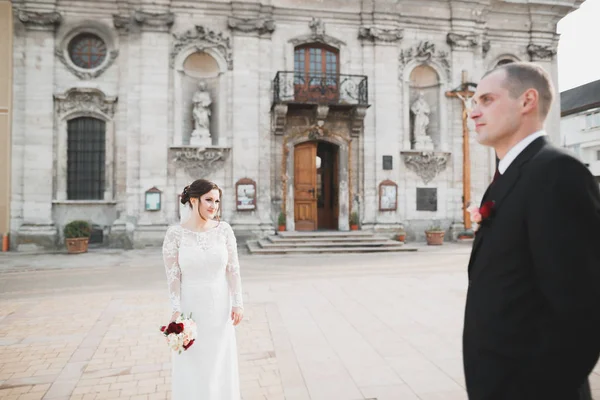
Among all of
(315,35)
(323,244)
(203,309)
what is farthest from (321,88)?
(203,309)

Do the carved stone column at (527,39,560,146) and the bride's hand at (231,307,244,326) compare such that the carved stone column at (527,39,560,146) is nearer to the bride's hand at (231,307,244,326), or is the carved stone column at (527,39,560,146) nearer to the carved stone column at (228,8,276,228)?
the carved stone column at (228,8,276,228)

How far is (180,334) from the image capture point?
285 centimetres

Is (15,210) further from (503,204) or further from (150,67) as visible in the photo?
(503,204)

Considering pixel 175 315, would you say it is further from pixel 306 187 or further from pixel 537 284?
pixel 306 187

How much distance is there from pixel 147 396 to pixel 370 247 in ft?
35.7

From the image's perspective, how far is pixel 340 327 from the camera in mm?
5523

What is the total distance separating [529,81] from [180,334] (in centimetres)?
262

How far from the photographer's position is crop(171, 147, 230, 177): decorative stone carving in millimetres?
15109

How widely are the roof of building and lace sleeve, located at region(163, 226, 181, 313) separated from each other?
134 ft

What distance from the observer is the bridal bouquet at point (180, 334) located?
9.18ft

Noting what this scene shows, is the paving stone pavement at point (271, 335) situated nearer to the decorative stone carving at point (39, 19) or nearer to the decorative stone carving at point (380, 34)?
the decorative stone carving at point (39, 19)

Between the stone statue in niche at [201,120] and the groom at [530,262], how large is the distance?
14.3 m

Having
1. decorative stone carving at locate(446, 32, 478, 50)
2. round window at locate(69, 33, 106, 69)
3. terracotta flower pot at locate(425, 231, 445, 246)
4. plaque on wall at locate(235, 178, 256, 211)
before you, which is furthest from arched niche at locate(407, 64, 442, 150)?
round window at locate(69, 33, 106, 69)

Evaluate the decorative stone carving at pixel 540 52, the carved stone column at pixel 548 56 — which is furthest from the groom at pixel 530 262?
the decorative stone carving at pixel 540 52
